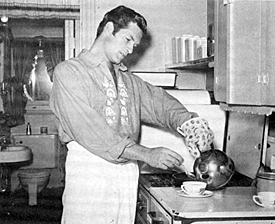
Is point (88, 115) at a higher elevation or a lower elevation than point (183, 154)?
higher

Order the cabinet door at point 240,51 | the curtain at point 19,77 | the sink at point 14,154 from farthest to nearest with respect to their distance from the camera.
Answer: the curtain at point 19,77 → the sink at point 14,154 → the cabinet door at point 240,51

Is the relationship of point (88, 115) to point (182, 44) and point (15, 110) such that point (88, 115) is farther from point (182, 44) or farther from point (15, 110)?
point (15, 110)

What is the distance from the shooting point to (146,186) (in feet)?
8.21

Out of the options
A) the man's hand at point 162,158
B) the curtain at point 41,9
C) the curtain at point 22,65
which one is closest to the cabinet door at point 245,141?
the man's hand at point 162,158

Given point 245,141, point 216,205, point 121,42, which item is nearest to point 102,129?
point 121,42

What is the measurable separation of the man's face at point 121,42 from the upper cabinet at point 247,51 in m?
0.44

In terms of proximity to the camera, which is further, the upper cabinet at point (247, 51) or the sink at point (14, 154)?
the sink at point (14, 154)

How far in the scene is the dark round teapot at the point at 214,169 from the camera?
2.25 m

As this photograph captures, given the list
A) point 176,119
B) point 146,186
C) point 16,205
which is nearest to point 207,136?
point 176,119

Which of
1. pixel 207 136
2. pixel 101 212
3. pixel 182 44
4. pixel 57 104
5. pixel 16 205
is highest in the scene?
pixel 182 44

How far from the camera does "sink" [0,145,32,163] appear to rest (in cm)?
442

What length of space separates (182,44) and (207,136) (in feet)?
3.33

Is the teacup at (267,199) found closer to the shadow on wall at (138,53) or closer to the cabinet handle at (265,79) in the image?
the cabinet handle at (265,79)

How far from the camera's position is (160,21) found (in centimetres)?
337
